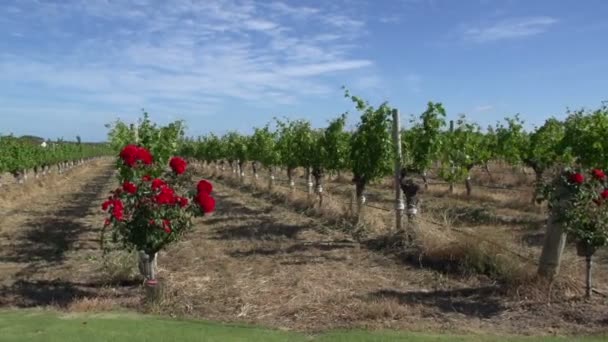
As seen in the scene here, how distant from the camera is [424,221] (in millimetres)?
10727

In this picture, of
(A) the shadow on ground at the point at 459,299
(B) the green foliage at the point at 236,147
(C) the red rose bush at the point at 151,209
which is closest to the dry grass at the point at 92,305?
(C) the red rose bush at the point at 151,209

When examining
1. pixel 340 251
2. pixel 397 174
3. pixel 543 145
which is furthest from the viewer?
pixel 543 145

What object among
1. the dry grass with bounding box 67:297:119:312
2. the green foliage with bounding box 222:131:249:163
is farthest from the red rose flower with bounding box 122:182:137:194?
the green foliage with bounding box 222:131:249:163

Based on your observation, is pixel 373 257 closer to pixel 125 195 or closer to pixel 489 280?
pixel 489 280

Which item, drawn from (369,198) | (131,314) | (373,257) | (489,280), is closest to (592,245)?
(489,280)

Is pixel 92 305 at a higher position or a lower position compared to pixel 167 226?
lower

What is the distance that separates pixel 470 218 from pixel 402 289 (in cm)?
906

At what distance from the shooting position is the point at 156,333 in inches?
203

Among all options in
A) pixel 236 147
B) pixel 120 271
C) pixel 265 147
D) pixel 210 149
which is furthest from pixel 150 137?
pixel 210 149

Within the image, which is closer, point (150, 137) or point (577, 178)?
point (577, 178)

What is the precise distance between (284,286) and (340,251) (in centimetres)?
279

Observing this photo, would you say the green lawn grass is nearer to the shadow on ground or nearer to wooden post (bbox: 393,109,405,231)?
the shadow on ground

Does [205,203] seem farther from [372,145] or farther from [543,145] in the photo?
[543,145]

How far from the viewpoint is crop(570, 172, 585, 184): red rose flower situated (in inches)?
254
